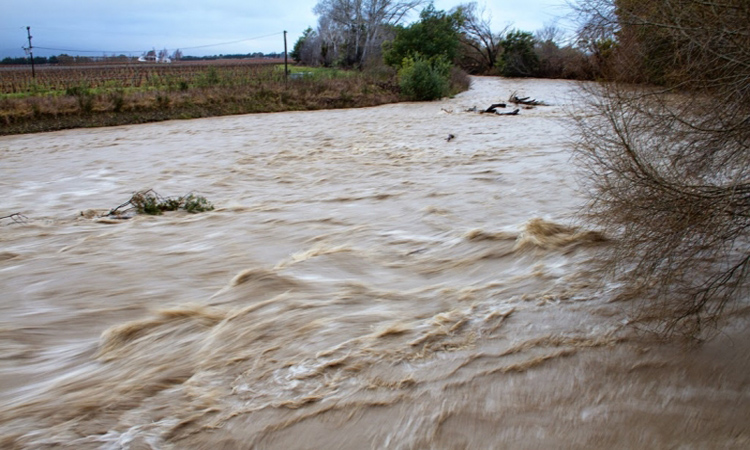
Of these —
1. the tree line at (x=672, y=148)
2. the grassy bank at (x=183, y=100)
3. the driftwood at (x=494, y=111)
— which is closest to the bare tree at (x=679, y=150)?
the tree line at (x=672, y=148)

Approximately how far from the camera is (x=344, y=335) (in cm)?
429

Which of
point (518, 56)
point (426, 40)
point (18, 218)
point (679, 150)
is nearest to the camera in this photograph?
point (679, 150)

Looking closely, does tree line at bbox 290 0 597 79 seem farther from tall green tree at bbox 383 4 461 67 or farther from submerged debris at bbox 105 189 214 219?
submerged debris at bbox 105 189 214 219

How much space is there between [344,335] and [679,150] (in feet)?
8.14

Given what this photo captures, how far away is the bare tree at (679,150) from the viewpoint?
3104mm

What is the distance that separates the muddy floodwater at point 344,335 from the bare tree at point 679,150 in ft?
1.62

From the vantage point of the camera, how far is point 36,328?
4.54 metres

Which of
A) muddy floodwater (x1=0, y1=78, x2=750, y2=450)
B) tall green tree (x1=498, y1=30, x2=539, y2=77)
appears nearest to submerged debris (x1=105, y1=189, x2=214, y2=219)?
muddy floodwater (x1=0, y1=78, x2=750, y2=450)

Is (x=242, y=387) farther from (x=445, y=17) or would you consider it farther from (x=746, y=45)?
(x=445, y=17)

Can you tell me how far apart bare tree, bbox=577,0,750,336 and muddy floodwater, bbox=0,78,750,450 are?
49 cm

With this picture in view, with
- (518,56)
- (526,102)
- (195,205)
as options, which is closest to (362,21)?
(518,56)

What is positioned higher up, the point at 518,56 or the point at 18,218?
the point at 518,56

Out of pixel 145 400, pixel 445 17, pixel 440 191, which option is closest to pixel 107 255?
pixel 145 400

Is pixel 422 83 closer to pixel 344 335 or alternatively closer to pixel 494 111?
pixel 494 111
